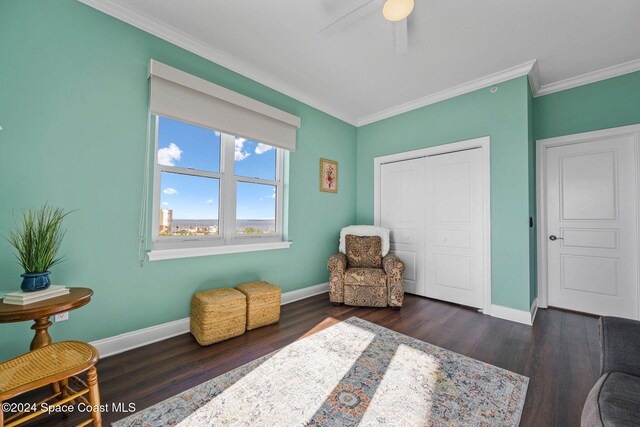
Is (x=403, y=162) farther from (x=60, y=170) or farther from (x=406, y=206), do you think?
(x=60, y=170)

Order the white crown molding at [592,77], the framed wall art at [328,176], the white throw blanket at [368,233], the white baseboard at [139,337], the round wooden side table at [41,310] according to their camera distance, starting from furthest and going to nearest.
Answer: the framed wall art at [328,176] → the white throw blanket at [368,233] → the white crown molding at [592,77] → the white baseboard at [139,337] → the round wooden side table at [41,310]

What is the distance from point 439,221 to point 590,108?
2.05 metres

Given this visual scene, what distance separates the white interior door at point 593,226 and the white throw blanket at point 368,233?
2.01 metres

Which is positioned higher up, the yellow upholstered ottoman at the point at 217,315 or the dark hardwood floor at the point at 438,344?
the yellow upholstered ottoman at the point at 217,315

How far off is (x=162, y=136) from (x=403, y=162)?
10.3 feet

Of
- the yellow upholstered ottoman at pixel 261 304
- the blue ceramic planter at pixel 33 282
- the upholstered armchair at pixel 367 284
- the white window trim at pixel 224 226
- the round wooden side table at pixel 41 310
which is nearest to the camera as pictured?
the round wooden side table at pixel 41 310

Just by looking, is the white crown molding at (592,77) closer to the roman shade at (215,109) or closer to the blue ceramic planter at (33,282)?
the roman shade at (215,109)

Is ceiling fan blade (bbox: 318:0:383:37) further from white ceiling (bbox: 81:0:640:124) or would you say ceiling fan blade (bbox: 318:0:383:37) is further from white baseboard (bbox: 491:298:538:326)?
white baseboard (bbox: 491:298:538:326)

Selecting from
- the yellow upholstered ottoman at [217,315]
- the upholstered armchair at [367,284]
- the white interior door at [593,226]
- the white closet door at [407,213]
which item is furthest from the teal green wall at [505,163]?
the yellow upholstered ottoman at [217,315]

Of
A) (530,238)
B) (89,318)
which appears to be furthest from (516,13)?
(89,318)

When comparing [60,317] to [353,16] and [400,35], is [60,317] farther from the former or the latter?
[400,35]

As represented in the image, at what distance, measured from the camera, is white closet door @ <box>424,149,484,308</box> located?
3152 mm

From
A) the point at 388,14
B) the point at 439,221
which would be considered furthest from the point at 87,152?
the point at 439,221

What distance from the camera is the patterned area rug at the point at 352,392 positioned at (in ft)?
4.64
